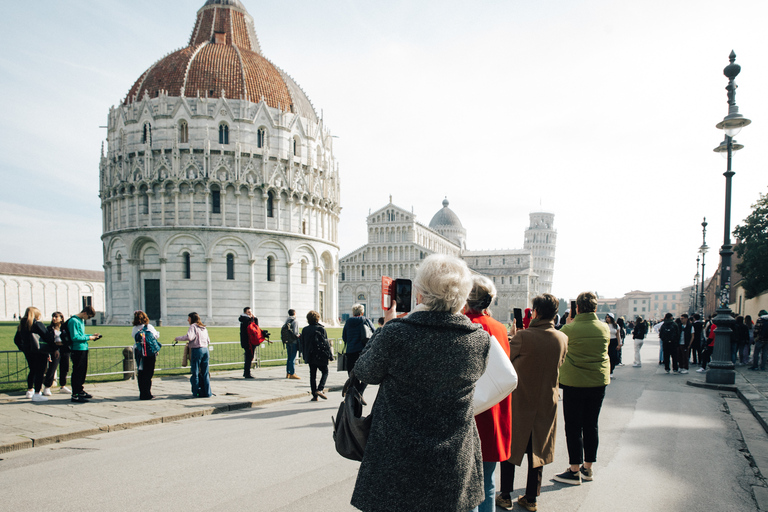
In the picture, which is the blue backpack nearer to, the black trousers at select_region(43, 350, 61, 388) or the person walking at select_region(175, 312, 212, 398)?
the person walking at select_region(175, 312, 212, 398)

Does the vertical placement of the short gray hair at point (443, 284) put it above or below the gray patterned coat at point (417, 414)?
above

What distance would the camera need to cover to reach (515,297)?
106 m

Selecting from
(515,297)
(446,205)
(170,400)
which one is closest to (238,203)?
(170,400)

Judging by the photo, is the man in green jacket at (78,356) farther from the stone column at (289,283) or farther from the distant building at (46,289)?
the distant building at (46,289)

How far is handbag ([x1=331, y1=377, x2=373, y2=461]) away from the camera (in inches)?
102

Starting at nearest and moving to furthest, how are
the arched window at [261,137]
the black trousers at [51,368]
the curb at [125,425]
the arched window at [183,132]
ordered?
1. the curb at [125,425]
2. the black trousers at [51,368]
3. the arched window at [183,132]
4. the arched window at [261,137]

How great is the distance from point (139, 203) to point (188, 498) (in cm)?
4279

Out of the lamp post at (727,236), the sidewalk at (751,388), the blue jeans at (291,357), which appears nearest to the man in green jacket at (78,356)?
the blue jeans at (291,357)

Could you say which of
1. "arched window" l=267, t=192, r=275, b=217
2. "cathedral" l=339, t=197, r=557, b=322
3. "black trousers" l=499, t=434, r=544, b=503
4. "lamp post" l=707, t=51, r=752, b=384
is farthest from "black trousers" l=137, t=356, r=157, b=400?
"cathedral" l=339, t=197, r=557, b=322

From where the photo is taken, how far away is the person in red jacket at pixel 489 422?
128 inches

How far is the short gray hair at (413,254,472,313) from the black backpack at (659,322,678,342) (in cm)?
1523

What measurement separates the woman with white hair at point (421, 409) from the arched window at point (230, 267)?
140 feet

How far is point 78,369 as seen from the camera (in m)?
9.38

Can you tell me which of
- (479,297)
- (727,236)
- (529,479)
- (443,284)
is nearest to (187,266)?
(727,236)
